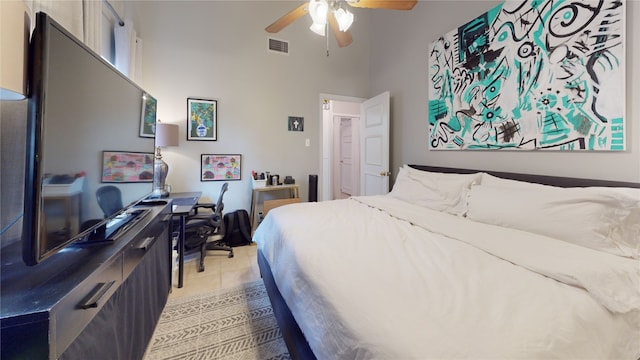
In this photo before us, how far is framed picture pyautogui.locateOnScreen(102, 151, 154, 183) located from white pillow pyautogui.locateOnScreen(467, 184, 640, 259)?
2.26 m

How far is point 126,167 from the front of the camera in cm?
136

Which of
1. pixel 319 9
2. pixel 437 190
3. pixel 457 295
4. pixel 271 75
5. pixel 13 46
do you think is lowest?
pixel 457 295

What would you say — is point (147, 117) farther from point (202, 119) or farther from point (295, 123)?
point (295, 123)

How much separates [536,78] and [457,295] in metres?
2.01

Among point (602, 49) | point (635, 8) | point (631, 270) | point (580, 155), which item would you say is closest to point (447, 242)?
point (631, 270)

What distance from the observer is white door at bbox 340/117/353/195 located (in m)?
5.96

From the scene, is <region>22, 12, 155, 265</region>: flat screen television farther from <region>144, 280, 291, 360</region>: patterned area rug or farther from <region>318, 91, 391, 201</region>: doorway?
<region>318, 91, 391, 201</region>: doorway

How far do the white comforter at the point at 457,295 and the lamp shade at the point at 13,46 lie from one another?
1089mm

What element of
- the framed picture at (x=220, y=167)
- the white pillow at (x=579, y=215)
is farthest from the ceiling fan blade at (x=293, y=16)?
the white pillow at (x=579, y=215)

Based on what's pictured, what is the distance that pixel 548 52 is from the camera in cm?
184

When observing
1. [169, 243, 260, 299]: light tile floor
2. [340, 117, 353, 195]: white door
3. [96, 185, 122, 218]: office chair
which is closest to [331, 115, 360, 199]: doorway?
[340, 117, 353, 195]: white door

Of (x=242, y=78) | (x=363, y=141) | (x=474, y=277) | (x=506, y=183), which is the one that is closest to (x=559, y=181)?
(x=506, y=183)

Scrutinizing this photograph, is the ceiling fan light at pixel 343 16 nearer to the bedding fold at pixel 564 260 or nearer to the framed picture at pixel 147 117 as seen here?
the framed picture at pixel 147 117

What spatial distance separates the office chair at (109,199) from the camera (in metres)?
1.08
